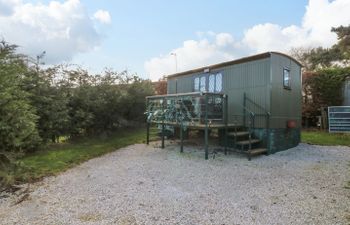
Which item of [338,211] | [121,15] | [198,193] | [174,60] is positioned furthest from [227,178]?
[174,60]

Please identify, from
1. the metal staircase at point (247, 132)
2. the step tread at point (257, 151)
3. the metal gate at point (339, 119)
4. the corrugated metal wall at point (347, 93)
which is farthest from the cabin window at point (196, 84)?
the corrugated metal wall at point (347, 93)

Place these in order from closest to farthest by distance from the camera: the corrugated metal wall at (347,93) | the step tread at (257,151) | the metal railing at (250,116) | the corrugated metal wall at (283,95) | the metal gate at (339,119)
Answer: the step tread at (257,151), the metal railing at (250,116), the corrugated metal wall at (283,95), the metal gate at (339,119), the corrugated metal wall at (347,93)

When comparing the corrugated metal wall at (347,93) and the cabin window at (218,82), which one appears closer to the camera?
the cabin window at (218,82)

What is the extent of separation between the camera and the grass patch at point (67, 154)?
613cm

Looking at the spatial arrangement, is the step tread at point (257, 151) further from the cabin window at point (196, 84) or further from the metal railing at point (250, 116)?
the cabin window at point (196, 84)

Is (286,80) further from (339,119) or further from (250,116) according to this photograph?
(339,119)

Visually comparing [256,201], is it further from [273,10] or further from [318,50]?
[318,50]

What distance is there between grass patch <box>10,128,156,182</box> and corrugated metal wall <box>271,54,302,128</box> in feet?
15.8

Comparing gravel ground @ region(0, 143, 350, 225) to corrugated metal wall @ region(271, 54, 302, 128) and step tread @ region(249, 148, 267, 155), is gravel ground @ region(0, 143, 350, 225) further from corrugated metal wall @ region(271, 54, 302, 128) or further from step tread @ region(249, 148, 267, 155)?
corrugated metal wall @ region(271, 54, 302, 128)

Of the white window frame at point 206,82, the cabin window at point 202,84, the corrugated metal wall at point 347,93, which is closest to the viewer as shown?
the white window frame at point 206,82

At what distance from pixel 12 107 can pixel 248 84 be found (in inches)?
249

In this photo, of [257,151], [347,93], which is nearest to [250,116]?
[257,151]

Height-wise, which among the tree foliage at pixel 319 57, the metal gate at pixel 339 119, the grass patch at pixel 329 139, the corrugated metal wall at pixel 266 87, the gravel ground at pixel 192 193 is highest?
the tree foliage at pixel 319 57

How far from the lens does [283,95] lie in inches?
337
